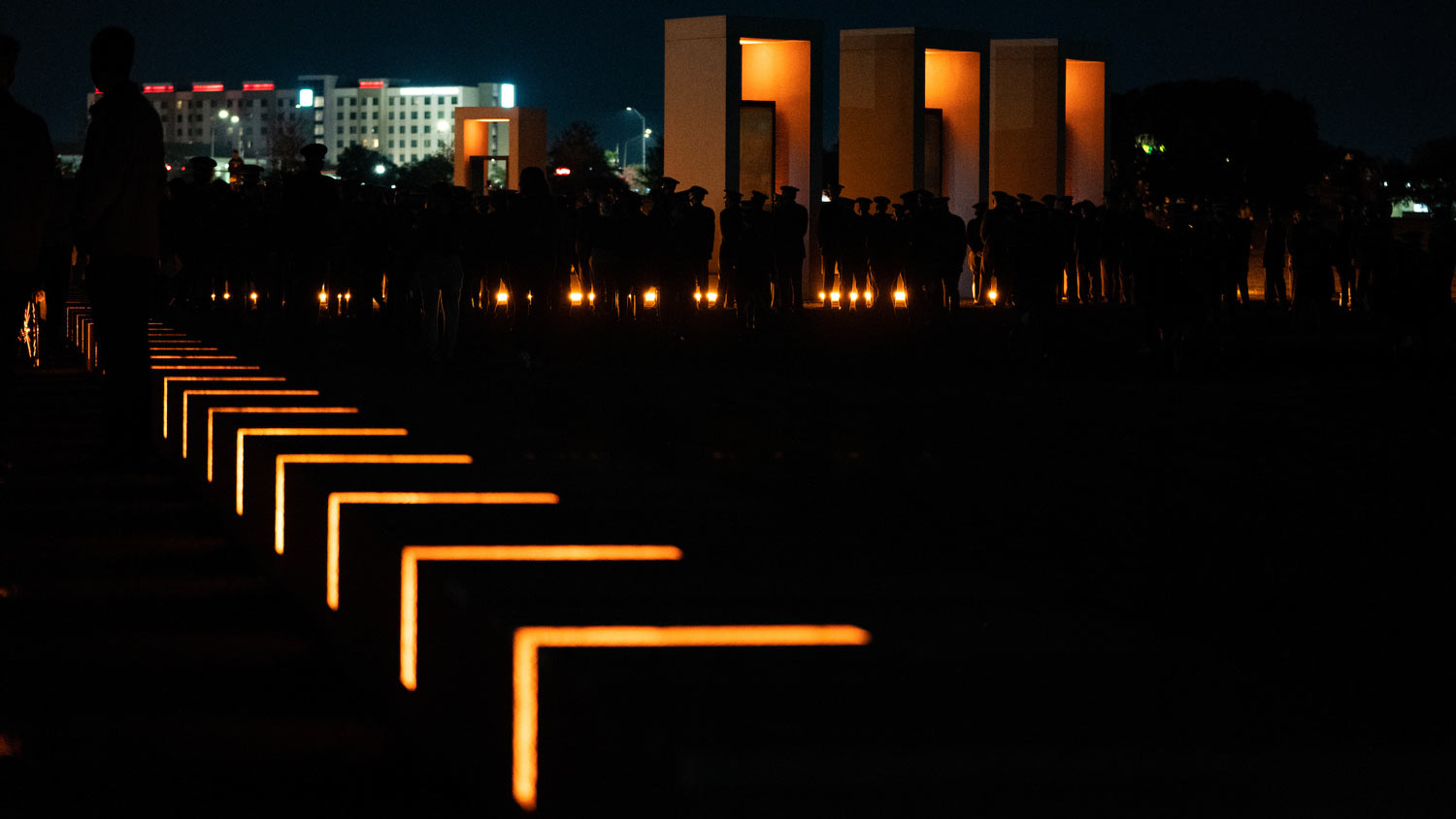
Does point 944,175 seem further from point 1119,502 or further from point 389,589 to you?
point 389,589

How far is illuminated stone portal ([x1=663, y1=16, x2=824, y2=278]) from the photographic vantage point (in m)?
40.5

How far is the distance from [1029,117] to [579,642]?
44489 millimetres

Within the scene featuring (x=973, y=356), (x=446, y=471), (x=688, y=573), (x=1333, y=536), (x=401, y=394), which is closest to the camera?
(x=688, y=573)

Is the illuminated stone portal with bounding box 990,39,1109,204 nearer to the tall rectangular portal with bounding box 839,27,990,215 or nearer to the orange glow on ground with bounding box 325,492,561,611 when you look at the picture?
the tall rectangular portal with bounding box 839,27,990,215

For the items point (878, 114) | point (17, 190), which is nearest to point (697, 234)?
point (17, 190)

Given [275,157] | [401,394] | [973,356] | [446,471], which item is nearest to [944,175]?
[973,356]

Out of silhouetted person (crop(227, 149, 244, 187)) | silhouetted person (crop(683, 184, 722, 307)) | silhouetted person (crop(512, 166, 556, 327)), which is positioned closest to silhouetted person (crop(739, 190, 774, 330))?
silhouetted person (crop(683, 184, 722, 307))

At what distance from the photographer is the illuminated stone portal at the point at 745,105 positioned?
4050 centimetres

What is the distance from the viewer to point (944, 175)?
46219 millimetres

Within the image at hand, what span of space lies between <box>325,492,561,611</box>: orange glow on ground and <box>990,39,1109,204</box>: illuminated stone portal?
136ft

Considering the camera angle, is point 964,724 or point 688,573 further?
point 688,573

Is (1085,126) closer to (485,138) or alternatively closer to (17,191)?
(485,138)

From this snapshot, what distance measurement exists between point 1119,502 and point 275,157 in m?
134

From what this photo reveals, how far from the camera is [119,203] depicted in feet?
31.2
